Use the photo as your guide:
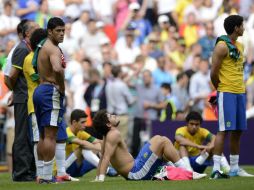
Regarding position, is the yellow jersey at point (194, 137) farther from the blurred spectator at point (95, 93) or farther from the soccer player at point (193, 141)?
the blurred spectator at point (95, 93)

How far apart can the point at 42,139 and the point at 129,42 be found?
12.5 meters

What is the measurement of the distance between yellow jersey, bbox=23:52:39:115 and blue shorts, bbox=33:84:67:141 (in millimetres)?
794

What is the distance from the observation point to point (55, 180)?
16.0m

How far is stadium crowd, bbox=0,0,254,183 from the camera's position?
24.8 metres

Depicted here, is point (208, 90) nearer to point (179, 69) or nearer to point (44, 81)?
point (179, 69)

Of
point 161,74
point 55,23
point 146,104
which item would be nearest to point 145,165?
point 55,23

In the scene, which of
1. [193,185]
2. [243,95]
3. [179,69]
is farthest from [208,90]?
[193,185]

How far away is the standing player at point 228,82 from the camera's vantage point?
15.7 m

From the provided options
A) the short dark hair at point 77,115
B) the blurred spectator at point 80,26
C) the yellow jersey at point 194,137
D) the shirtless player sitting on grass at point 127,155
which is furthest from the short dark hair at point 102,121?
the blurred spectator at point 80,26

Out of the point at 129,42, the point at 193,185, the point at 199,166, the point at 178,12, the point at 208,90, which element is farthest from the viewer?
the point at 178,12

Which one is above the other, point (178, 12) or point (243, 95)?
point (178, 12)

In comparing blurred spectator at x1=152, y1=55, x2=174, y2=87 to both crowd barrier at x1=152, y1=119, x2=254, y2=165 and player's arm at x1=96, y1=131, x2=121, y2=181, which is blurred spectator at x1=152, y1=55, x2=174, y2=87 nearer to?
crowd barrier at x1=152, y1=119, x2=254, y2=165

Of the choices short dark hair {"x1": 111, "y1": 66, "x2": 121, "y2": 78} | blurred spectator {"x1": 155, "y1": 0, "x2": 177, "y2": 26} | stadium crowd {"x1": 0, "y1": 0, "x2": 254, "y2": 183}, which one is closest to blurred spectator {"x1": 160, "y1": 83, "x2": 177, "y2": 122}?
stadium crowd {"x1": 0, "y1": 0, "x2": 254, "y2": 183}

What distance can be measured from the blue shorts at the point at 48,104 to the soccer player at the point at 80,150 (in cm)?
286
